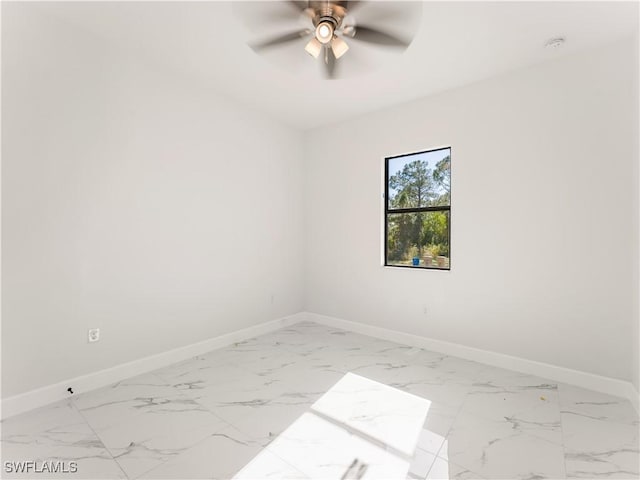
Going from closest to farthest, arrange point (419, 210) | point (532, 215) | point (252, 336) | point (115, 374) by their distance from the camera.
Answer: point (115, 374)
point (532, 215)
point (419, 210)
point (252, 336)

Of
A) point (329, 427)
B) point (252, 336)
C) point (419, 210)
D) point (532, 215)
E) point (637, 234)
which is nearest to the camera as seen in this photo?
point (329, 427)

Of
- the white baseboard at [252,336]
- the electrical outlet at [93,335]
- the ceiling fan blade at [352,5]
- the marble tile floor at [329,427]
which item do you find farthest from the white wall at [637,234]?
the electrical outlet at [93,335]

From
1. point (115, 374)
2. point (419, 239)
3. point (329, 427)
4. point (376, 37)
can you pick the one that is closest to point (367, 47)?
point (376, 37)

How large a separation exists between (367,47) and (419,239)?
87.5 inches

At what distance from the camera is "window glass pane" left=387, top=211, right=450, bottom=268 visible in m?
3.58

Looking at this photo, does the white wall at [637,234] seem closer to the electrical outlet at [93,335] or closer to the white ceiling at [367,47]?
the white ceiling at [367,47]

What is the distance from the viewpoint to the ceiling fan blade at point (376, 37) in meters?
1.97

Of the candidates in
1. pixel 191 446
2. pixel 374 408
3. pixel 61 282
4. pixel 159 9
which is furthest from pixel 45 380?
pixel 159 9

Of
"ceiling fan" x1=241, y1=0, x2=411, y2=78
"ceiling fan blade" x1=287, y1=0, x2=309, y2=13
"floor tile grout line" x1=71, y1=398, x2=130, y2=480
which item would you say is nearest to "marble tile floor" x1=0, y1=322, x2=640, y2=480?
"floor tile grout line" x1=71, y1=398, x2=130, y2=480

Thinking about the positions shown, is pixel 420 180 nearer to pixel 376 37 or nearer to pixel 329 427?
pixel 376 37

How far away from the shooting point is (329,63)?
2270 mm

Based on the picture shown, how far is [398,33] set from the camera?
6.41ft

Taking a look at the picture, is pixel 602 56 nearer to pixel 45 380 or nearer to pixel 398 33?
pixel 398 33

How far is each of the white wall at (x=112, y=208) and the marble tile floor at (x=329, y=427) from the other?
44 cm
